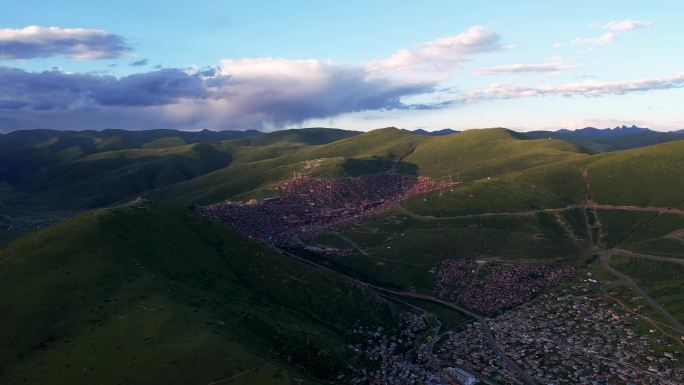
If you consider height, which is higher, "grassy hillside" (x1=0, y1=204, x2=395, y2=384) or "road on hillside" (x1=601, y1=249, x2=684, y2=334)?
"grassy hillside" (x1=0, y1=204, x2=395, y2=384)

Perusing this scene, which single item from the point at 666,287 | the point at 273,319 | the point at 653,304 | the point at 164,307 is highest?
the point at 164,307

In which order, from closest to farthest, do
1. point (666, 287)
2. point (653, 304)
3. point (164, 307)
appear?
point (164, 307) → point (653, 304) → point (666, 287)

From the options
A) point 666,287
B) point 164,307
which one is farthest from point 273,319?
point 666,287

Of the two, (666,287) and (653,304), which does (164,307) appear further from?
(666,287)

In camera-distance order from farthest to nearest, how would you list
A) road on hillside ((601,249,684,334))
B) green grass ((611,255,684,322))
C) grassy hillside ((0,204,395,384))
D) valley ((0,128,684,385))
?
green grass ((611,255,684,322)) → road on hillside ((601,249,684,334)) → valley ((0,128,684,385)) → grassy hillside ((0,204,395,384))

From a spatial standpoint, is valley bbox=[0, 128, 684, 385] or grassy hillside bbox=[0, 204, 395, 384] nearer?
grassy hillside bbox=[0, 204, 395, 384]

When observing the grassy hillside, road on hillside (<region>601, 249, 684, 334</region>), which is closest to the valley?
the grassy hillside

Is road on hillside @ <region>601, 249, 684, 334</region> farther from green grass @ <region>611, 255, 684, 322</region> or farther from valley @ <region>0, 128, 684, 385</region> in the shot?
green grass @ <region>611, 255, 684, 322</region>

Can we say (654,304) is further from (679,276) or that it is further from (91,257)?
(91,257)

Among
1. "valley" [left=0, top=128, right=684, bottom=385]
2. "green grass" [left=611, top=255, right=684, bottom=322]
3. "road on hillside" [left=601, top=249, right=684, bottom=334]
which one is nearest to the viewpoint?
"valley" [left=0, top=128, right=684, bottom=385]
